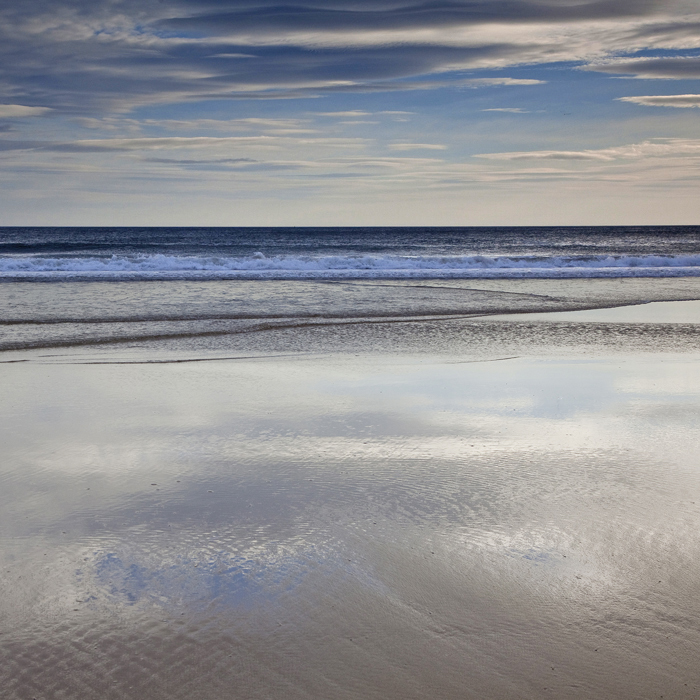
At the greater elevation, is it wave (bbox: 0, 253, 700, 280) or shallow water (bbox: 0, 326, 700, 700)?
wave (bbox: 0, 253, 700, 280)

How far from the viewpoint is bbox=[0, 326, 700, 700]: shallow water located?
2.74 metres

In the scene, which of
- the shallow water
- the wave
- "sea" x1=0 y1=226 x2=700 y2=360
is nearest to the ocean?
the shallow water

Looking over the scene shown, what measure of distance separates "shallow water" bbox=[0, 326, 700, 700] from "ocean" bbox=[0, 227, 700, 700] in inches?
0.5

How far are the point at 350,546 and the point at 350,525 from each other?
0.26 meters

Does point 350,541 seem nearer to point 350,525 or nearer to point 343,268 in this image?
point 350,525

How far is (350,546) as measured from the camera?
3699 millimetres

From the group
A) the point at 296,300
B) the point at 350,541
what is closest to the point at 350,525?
the point at 350,541

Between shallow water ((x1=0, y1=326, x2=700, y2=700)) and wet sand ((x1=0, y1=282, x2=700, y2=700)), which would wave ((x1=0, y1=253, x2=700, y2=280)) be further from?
shallow water ((x1=0, y1=326, x2=700, y2=700))

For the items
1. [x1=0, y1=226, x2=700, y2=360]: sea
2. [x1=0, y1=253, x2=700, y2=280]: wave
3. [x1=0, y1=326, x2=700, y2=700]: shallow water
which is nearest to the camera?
[x1=0, y1=326, x2=700, y2=700]: shallow water

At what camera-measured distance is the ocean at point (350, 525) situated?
2.75m

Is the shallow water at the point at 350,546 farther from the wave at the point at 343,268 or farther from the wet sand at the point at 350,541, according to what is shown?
the wave at the point at 343,268

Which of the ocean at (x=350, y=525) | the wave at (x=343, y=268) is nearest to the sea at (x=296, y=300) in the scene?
the wave at (x=343, y=268)

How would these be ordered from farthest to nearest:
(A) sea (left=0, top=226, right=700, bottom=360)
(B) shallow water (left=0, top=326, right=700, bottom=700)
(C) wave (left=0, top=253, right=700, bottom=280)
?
(C) wave (left=0, top=253, right=700, bottom=280), (A) sea (left=0, top=226, right=700, bottom=360), (B) shallow water (left=0, top=326, right=700, bottom=700)

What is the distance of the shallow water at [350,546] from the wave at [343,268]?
766 inches
